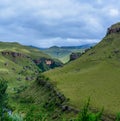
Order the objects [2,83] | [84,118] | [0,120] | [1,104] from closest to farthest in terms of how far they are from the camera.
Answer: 1. [84,118]
2. [0,120]
3. [1,104]
4. [2,83]

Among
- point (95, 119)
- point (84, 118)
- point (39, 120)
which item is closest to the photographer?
point (84, 118)

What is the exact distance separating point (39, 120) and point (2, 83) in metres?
57.9

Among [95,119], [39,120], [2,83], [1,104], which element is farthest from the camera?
[2,83]

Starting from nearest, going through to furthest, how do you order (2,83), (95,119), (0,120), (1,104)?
(95,119) → (0,120) → (1,104) → (2,83)

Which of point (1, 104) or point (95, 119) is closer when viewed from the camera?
point (95, 119)

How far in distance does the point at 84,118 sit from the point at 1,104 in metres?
100

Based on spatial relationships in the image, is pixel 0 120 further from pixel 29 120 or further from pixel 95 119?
pixel 95 119

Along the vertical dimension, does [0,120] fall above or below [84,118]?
below

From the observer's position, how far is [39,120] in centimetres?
14212

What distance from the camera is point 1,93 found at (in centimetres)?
18462

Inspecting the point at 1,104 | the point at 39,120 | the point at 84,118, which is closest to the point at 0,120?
the point at 39,120

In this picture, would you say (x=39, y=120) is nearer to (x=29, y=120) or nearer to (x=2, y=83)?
(x=29, y=120)

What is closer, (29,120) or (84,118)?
(84,118)

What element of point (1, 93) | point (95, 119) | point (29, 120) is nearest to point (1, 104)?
point (1, 93)
